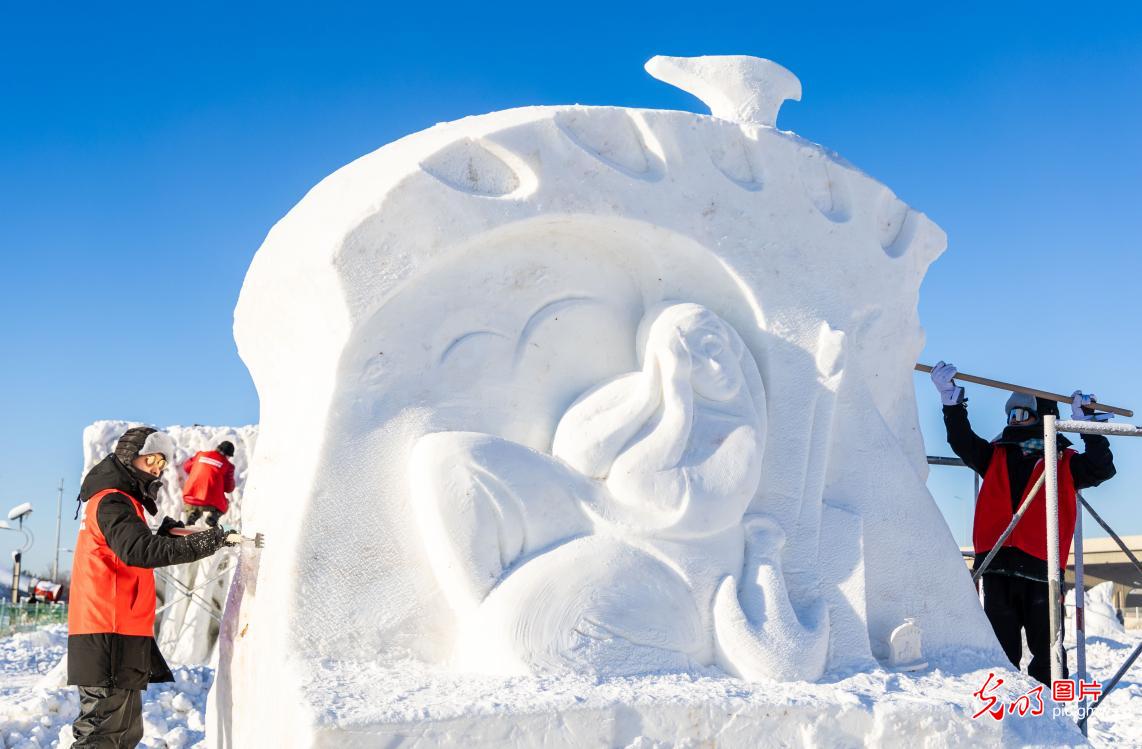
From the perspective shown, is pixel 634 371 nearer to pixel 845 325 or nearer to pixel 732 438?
pixel 732 438

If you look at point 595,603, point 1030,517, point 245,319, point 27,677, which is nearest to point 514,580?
point 595,603

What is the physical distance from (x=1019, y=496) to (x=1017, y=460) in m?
0.18

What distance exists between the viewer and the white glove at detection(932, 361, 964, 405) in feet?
18.3

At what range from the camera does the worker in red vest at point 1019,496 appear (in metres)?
5.45

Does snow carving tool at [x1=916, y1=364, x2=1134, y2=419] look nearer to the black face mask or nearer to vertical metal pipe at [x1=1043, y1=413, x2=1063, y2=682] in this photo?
vertical metal pipe at [x1=1043, y1=413, x2=1063, y2=682]

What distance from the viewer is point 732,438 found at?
4.21 meters

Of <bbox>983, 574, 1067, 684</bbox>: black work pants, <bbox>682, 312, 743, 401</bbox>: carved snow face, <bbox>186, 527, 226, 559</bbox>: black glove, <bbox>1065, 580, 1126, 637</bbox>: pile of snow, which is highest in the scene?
<bbox>682, 312, 743, 401</bbox>: carved snow face

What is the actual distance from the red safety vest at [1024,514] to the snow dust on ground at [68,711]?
14.9ft

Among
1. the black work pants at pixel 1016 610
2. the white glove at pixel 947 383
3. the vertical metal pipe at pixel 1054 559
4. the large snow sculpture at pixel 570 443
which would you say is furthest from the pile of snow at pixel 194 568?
the vertical metal pipe at pixel 1054 559

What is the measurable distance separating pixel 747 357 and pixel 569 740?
167cm

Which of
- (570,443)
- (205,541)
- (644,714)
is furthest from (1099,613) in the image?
(205,541)

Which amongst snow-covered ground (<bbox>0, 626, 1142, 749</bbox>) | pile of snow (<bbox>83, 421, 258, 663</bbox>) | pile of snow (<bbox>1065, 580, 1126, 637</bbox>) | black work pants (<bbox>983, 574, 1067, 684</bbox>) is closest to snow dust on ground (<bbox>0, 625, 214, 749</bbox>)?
snow-covered ground (<bbox>0, 626, 1142, 749</bbox>)

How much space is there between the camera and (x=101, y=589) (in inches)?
161

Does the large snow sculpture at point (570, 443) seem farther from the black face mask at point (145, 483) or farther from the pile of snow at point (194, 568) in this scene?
the pile of snow at point (194, 568)
